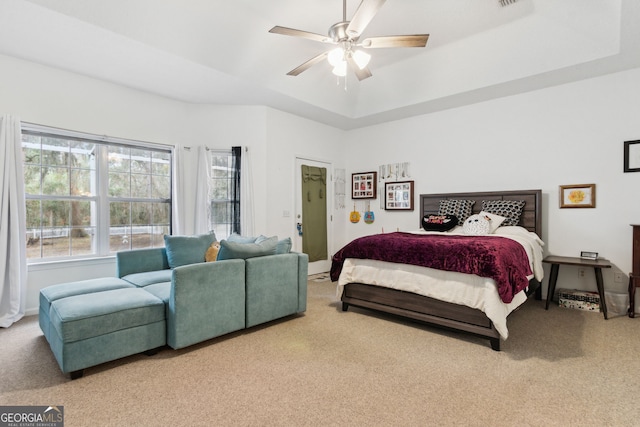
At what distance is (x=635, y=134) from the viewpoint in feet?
12.0

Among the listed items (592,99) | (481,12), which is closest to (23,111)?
(481,12)

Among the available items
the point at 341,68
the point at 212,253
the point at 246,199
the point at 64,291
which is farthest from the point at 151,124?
the point at 341,68

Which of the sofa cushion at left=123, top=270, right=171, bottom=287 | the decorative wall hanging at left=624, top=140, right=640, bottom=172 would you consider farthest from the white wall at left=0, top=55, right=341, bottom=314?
the decorative wall hanging at left=624, top=140, right=640, bottom=172

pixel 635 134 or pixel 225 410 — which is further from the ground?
pixel 635 134

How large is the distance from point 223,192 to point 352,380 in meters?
3.59

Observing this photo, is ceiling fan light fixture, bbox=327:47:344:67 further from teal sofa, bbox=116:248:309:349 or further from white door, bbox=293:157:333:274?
white door, bbox=293:157:333:274

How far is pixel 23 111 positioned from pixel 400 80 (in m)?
4.59

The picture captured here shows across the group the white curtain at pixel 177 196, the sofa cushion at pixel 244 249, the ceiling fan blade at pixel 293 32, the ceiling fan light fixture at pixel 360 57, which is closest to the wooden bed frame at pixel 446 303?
the sofa cushion at pixel 244 249

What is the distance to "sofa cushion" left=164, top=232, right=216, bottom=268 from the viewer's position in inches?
143

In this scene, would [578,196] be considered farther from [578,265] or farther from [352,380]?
[352,380]

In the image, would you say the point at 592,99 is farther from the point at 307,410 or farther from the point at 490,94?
the point at 307,410

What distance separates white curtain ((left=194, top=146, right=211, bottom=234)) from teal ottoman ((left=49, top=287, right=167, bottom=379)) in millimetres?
2149

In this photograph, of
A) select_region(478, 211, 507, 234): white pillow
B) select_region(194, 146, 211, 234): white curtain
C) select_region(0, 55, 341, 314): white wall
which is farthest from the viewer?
select_region(194, 146, 211, 234): white curtain

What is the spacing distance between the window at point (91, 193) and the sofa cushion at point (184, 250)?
1106 millimetres
